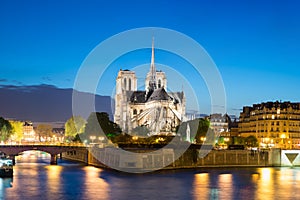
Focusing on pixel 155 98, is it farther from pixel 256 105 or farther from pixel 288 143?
pixel 288 143

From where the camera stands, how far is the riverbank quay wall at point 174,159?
6931 cm

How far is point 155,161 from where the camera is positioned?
2793 inches

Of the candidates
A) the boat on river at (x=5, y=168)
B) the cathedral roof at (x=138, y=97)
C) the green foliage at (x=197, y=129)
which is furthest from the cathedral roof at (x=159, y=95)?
the boat on river at (x=5, y=168)

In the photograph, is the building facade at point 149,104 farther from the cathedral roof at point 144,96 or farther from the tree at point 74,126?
the tree at point 74,126

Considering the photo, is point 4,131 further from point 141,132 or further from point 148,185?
point 148,185

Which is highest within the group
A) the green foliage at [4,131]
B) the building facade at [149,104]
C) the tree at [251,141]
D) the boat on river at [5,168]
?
the building facade at [149,104]

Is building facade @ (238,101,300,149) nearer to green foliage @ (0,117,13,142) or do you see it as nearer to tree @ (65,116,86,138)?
tree @ (65,116,86,138)

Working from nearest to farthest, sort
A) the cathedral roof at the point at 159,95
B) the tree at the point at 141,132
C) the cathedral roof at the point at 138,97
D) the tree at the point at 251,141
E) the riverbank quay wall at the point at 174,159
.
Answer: the riverbank quay wall at the point at 174,159, the tree at the point at 251,141, the tree at the point at 141,132, the cathedral roof at the point at 159,95, the cathedral roof at the point at 138,97

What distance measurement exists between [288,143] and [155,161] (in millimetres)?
47854

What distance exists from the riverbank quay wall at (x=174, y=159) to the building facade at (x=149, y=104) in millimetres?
34409

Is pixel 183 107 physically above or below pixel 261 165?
above

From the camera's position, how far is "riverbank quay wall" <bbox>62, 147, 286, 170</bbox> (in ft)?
227

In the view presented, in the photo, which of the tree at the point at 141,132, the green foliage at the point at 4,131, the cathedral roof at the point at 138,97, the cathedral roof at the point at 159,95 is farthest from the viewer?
the cathedral roof at the point at 138,97

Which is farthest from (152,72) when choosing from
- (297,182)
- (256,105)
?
(297,182)
